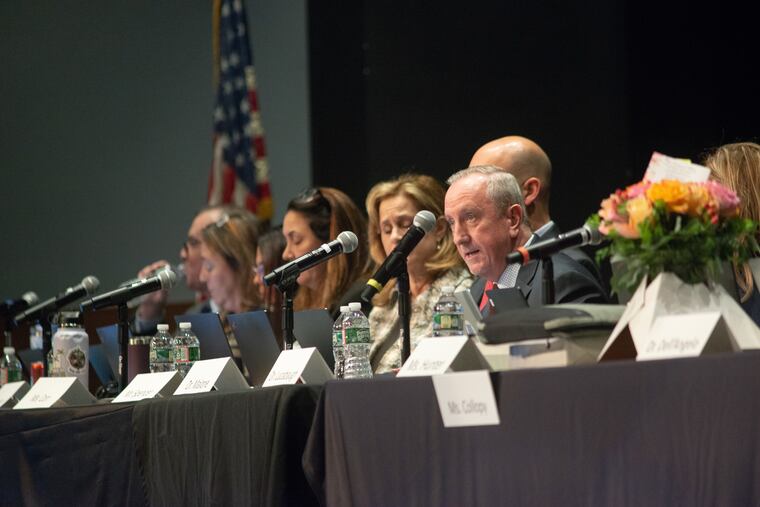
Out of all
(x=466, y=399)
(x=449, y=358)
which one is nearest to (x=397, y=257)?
(x=449, y=358)

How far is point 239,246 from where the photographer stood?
4.92 meters

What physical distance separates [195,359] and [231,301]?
5.65 feet

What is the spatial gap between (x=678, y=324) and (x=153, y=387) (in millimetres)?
1525

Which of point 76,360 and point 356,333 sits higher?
point 356,333

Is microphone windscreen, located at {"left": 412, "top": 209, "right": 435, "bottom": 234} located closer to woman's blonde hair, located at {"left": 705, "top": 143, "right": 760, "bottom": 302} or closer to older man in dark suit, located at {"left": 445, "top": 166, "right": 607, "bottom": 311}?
older man in dark suit, located at {"left": 445, "top": 166, "right": 607, "bottom": 311}

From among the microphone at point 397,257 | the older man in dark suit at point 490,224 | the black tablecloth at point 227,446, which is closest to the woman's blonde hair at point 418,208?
the older man in dark suit at point 490,224

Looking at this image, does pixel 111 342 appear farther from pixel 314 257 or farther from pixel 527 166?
pixel 527 166

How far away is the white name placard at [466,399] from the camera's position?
1818 mm

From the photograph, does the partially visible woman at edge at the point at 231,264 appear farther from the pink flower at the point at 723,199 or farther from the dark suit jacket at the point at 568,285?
the pink flower at the point at 723,199

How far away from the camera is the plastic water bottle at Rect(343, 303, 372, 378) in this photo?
272cm

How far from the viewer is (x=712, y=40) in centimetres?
425

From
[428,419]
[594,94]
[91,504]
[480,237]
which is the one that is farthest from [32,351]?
[428,419]

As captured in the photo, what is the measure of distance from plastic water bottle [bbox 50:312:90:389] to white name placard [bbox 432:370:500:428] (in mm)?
1854

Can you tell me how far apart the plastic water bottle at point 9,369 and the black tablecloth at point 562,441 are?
2.13 meters
